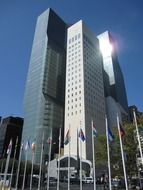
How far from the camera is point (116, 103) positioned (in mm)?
153000

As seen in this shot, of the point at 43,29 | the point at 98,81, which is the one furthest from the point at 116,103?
the point at 43,29

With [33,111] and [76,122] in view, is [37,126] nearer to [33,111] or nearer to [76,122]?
[33,111]

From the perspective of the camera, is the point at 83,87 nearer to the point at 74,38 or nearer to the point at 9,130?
the point at 74,38

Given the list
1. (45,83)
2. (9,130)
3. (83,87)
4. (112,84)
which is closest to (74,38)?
(45,83)

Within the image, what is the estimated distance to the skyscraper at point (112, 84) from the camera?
149 meters

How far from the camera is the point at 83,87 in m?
122

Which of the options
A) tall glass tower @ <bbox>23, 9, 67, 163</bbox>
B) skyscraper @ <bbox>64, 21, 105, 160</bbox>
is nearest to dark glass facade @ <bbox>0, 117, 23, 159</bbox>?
tall glass tower @ <bbox>23, 9, 67, 163</bbox>

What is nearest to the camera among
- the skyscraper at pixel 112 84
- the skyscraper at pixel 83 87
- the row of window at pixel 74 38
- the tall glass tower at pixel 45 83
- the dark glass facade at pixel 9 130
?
the skyscraper at pixel 83 87

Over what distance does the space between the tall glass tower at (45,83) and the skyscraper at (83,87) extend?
12501 mm

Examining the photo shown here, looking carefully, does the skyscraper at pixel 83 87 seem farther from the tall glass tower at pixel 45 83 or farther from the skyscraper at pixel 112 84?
the skyscraper at pixel 112 84

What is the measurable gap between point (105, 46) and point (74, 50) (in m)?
64.0

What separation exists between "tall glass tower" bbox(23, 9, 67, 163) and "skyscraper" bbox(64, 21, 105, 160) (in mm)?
12501

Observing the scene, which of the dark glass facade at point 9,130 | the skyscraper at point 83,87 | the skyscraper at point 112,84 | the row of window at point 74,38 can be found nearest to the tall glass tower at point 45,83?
the skyscraper at point 83,87

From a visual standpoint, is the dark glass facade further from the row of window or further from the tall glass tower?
the row of window
